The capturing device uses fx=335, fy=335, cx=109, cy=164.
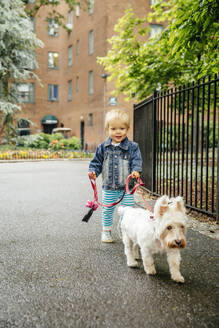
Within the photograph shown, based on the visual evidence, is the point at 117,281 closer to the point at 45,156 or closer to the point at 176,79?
the point at 176,79

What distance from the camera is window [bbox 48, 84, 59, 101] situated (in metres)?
36.9

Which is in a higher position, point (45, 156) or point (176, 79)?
point (176, 79)

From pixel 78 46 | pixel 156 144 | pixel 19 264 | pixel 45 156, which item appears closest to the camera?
pixel 19 264

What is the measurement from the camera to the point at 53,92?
3709cm

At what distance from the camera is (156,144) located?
7.81 m

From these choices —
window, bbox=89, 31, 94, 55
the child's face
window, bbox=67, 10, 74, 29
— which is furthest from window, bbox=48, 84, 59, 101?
the child's face

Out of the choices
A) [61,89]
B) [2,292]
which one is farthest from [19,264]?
[61,89]

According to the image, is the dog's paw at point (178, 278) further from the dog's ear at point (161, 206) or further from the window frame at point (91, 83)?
the window frame at point (91, 83)

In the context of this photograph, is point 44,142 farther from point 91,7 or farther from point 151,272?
point 151,272

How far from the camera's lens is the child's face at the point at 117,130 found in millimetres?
3930

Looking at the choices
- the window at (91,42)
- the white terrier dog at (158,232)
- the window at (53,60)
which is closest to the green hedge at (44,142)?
the window at (91,42)

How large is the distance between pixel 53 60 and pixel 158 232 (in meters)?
36.6

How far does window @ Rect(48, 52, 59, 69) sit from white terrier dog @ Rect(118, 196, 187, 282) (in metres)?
35.5

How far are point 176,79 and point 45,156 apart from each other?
37.0ft
